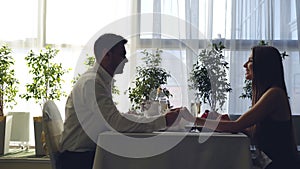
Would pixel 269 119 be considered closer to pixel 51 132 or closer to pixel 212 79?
pixel 51 132

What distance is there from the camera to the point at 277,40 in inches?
158

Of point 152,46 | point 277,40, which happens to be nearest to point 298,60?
point 277,40

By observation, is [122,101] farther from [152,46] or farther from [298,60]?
[298,60]

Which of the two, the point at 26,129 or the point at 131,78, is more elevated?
the point at 131,78

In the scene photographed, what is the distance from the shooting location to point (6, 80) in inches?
146

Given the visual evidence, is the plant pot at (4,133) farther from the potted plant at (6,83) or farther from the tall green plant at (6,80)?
the tall green plant at (6,80)

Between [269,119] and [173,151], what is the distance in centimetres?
68

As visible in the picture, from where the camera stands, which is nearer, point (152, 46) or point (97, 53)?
point (97, 53)

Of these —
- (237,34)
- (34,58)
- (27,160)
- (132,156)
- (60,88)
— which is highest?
(237,34)

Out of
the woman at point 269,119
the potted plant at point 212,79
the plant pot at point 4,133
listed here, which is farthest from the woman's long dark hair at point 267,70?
the plant pot at point 4,133

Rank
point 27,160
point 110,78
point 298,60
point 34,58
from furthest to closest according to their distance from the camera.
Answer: point 298,60 → point 34,58 → point 27,160 → point 110,78

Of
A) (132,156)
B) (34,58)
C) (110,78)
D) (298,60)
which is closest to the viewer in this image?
(132,156)

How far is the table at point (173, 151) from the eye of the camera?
5.37 feet

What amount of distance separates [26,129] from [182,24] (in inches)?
74.0
